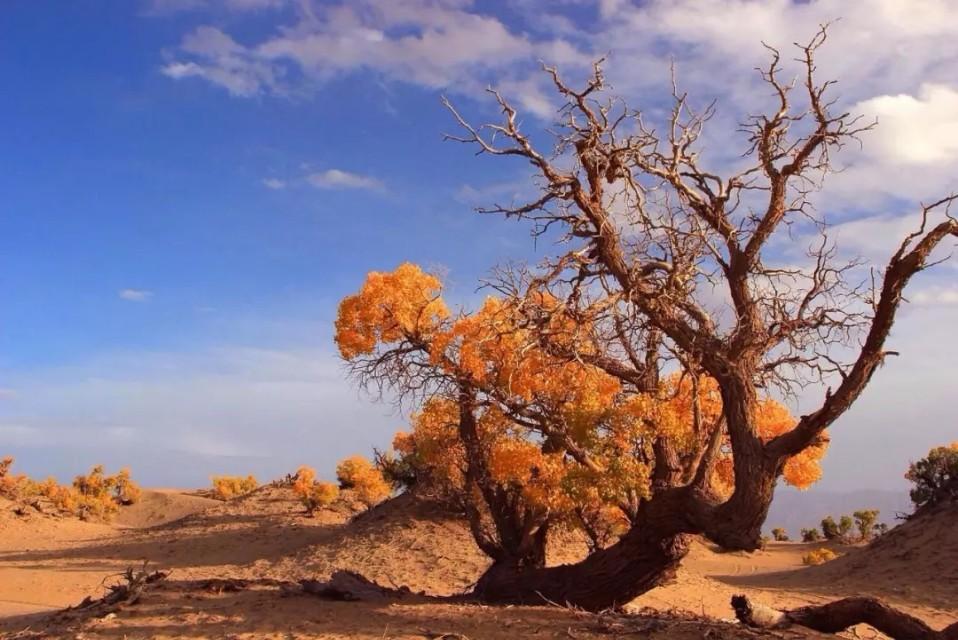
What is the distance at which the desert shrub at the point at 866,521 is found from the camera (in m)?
34.4

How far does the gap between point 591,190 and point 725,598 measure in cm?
1161

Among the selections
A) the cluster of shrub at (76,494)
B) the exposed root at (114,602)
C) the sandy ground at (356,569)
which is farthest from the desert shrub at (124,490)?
the exposed root at (114,602)

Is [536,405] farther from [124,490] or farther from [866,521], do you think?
[124,490]

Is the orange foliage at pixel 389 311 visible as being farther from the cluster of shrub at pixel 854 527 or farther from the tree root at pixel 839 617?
the cluster of shrub at pixel 854 527

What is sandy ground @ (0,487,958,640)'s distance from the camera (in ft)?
34.3

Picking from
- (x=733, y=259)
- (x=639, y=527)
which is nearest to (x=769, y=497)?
(x=639, y=527)

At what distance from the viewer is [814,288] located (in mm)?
9836

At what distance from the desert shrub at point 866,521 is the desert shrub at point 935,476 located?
9.08m

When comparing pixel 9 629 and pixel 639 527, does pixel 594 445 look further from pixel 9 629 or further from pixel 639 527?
pixel 9 629

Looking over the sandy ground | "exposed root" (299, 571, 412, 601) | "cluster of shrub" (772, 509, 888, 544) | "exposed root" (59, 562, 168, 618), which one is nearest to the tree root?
the sandy ground

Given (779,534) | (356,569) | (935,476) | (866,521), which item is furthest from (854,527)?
(356,569)

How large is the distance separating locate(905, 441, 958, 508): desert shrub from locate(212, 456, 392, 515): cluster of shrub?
19022mm

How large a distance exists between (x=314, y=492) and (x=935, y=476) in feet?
70.2

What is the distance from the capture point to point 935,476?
24609 millimetres
